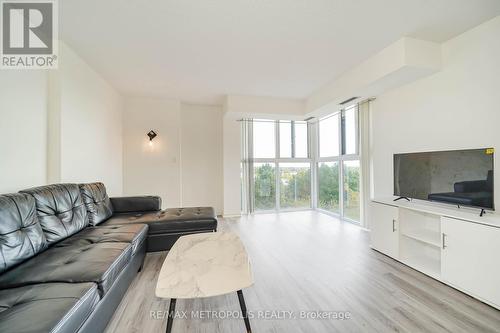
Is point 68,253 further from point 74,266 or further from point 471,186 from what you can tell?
point 471,186

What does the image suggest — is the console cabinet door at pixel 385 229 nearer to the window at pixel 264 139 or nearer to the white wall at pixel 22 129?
the window at pixel 264 139

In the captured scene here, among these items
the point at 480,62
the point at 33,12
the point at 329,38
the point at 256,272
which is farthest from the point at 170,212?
the point at 480,62

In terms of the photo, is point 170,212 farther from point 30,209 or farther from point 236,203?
point 236,203

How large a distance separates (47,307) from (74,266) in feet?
1.52

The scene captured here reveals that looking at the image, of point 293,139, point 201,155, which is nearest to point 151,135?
point 201,155

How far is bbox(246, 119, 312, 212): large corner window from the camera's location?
16.9 feet

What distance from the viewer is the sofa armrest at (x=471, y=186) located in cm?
197

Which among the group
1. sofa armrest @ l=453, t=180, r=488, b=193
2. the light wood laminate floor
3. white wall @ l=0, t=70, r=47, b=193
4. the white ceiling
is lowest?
the light wood laminate floor

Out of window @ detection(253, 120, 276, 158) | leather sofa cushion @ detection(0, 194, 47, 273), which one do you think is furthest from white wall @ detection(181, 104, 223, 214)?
leather sofa cushion @ detection(0, 194, 47, 273)

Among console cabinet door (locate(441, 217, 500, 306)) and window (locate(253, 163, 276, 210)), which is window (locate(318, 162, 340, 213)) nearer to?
window (locate(253, 163, 276, 210))

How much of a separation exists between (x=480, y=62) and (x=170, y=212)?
4.13 m

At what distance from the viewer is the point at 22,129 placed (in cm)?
207

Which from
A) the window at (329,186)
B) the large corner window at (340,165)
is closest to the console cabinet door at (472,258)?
the large corner window at (340,165)

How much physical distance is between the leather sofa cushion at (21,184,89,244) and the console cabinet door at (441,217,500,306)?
12.2 feet
